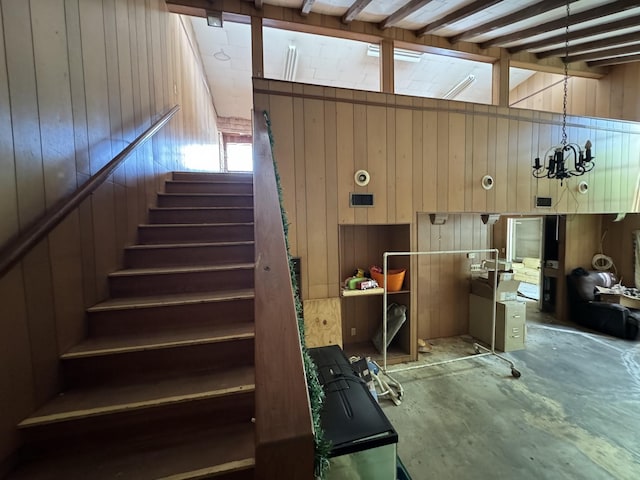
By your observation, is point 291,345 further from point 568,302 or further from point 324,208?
point 568,302

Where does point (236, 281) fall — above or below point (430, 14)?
below

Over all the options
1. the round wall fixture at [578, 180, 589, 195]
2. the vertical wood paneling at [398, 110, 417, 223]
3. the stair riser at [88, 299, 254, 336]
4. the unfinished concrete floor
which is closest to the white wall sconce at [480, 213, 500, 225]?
the vertical wood paneling at [398, 110, 417, 223]

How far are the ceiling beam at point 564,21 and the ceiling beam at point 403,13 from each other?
1.46 meters

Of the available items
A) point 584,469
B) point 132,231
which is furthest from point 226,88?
point 584,469

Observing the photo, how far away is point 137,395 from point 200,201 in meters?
1.96

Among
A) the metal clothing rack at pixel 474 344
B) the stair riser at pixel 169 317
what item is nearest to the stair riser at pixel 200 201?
the stair riser at pixel 169 317

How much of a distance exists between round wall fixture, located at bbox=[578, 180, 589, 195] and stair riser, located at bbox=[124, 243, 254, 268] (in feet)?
16.9

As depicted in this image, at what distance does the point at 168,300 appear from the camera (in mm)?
1738

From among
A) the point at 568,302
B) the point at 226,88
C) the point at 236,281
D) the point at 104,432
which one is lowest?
the point at 568,302

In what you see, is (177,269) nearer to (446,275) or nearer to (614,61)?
(446,275)

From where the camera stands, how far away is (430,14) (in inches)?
134

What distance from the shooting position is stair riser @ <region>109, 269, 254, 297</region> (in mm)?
Answer: 1863

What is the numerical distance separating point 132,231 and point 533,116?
519cm

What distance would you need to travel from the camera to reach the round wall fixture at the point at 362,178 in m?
3.36
